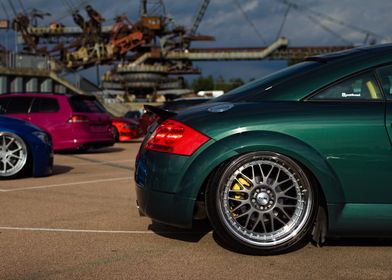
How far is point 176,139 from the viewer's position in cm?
385

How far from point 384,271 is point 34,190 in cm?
462

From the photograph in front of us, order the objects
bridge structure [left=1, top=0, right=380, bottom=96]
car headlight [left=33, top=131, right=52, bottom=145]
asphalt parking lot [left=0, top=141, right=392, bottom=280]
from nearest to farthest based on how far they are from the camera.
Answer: asphalt parking lot [left=0, top=141, right=392, bottom=280] → car headlight [left=33, top=131, right=52, bottom=145] → bridge structure [left=1, top=0, right=380, bottom=96]

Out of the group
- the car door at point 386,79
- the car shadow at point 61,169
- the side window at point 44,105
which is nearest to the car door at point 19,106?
the side window at point 44,105

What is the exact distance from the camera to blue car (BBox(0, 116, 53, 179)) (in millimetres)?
7871

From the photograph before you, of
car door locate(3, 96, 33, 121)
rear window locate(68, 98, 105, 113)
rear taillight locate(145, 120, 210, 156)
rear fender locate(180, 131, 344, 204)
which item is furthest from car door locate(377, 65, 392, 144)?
car door locate(3, 96, 33, 121)

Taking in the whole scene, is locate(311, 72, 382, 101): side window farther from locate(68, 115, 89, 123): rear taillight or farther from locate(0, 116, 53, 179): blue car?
locate(68, 115, 89, 123): rear taillight

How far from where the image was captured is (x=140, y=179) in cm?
407

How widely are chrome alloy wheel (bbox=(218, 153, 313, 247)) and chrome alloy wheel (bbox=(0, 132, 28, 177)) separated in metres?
4.85

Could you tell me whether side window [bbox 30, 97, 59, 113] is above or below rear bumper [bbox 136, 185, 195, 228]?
above

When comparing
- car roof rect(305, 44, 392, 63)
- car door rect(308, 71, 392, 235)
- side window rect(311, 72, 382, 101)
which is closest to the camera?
car door rect(308, 71, 392, 235)

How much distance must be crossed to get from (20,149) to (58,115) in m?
4.88

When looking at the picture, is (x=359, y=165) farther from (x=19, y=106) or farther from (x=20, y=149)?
(x=19, y=106)

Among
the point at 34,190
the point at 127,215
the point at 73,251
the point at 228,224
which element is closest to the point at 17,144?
the point at 34,190

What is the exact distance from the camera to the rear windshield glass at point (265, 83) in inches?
161
